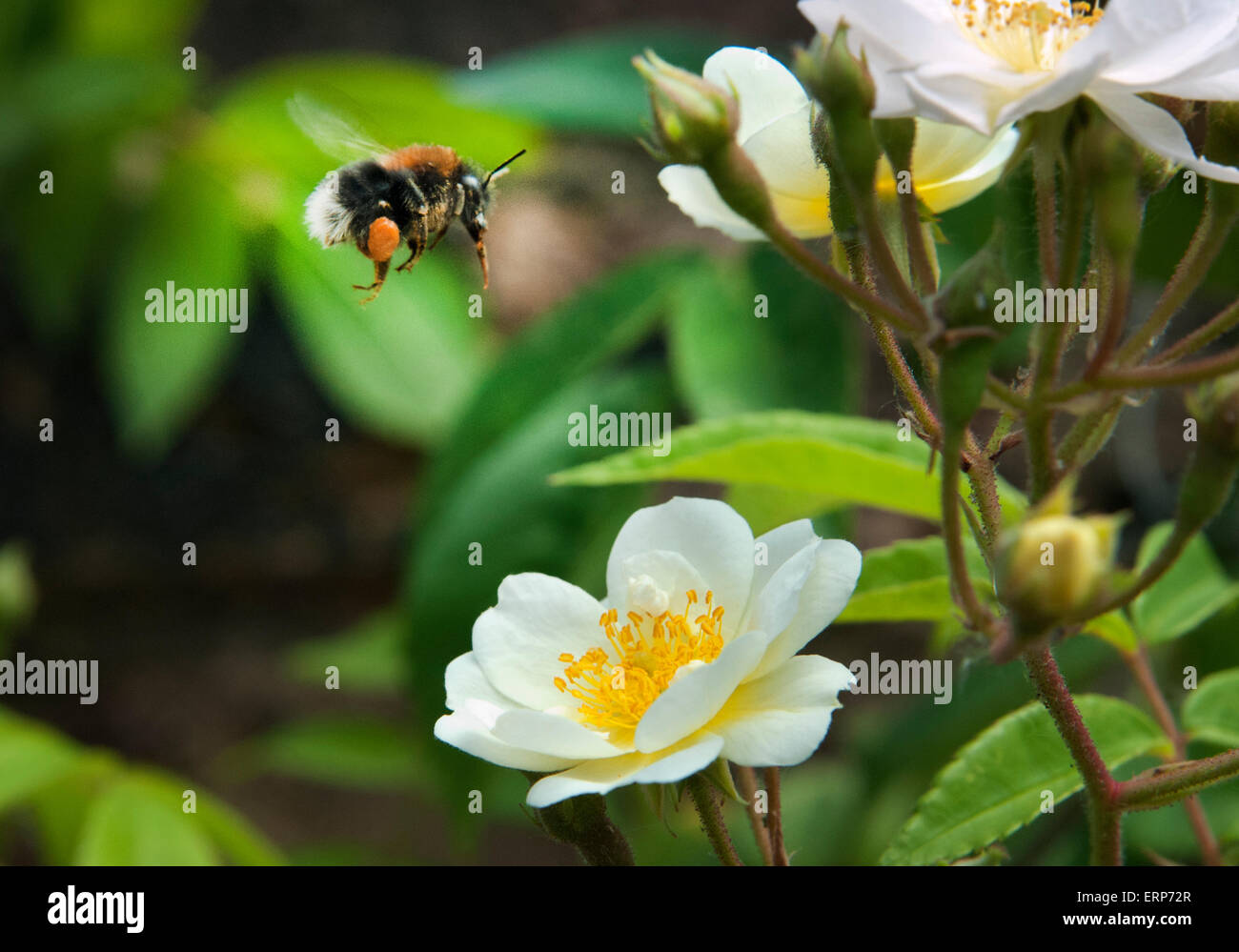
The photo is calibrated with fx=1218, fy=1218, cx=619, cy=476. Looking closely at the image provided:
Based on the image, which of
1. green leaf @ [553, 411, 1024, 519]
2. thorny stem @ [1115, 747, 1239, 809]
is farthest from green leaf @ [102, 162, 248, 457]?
thorny stem @ [1115, 747, 1239, 809]

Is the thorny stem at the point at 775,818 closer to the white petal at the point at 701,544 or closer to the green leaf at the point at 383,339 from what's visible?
the white petal at the point at 701,544

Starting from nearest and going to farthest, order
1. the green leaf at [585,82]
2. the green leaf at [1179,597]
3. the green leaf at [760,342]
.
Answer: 1. the green leaf at [1179,597]
2. the green leaf at [760,342]
3. the green leaf at [585,82]

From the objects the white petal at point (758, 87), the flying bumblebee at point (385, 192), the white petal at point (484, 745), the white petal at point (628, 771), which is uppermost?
the flying bumblebee at point (385, 192)

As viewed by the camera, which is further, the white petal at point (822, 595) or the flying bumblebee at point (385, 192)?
the flying bumblebee at point (385, 192)

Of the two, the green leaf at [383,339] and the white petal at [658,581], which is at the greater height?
the green leaf at [383,339]

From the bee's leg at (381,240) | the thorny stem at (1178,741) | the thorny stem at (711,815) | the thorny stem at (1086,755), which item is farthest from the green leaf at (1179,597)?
the bee's leg at (381,240)

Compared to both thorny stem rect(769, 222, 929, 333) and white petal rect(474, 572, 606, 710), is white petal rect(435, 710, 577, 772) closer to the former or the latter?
white petal rect(474, 572, 606, 710)

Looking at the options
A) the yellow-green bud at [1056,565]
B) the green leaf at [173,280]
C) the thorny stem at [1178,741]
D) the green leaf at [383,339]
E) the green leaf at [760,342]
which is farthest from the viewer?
the green leaf at [173,280]
